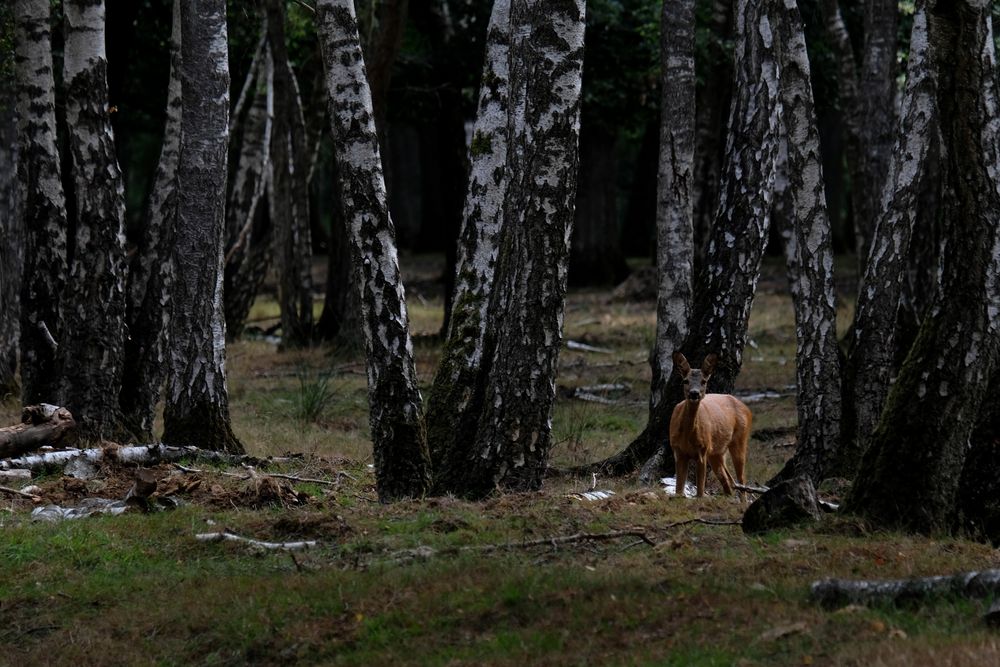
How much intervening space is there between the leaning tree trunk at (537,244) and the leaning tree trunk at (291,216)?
13.5 metres

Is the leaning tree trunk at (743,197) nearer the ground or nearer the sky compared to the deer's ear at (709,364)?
nearer the sky

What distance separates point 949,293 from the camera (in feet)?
29.1

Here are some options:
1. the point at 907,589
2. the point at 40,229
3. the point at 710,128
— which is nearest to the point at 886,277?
the point at 907,589

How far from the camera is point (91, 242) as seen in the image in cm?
1386

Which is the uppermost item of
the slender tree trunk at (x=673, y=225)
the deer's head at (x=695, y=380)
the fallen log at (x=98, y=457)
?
the slender tree trunk at (x=673, y=225)

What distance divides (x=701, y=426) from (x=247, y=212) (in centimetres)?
1519

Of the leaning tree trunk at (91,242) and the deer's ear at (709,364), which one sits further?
the leaning tree trunk at (91,242)

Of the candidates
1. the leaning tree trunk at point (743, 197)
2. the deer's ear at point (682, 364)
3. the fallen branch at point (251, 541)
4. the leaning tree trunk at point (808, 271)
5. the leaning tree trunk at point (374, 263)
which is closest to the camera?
the fallen branch at point (251, 541)

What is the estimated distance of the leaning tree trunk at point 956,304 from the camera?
28.8 feet

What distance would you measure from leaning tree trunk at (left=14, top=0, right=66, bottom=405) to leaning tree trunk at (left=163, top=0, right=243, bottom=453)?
6.62 feet

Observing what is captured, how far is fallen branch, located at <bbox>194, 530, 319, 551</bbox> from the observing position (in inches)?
381

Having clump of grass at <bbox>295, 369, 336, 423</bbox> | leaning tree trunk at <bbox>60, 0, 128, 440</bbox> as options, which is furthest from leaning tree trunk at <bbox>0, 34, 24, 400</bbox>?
leaning tree trunk at <bbox>60, 0, 128, 440</bbox>

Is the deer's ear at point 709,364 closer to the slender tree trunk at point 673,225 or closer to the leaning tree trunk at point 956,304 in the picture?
the leaning tree trunk at point 956,304

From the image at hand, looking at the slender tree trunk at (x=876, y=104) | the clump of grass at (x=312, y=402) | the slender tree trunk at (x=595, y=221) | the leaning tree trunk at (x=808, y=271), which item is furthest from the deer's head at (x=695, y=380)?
the slender tree trunk at (x=595, y=221)
